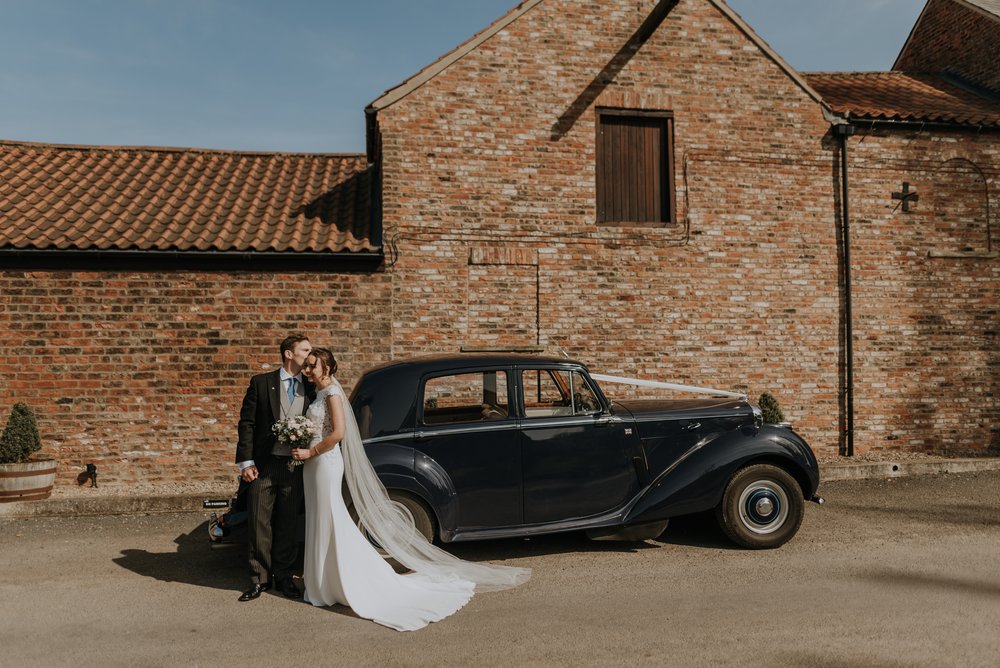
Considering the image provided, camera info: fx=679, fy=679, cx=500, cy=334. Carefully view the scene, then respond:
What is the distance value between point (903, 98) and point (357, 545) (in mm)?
11857

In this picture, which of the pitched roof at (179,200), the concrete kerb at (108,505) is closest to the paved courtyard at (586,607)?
the concrete kerb at (108,505)

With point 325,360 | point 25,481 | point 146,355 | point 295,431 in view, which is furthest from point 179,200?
point 295,431

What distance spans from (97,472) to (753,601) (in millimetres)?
7907

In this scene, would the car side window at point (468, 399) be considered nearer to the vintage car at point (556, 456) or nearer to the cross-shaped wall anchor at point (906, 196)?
the vintage car at point (556, 456)

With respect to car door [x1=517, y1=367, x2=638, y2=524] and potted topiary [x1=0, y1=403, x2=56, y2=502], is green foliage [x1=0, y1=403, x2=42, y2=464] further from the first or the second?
car door [x1=517, y1=367, x2=638, y2=524]

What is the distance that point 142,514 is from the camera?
724 cm

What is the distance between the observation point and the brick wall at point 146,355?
8.51 metres

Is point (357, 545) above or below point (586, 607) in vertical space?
above

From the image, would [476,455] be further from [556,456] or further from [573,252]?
[573,252]

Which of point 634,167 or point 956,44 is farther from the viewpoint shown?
point 956,44

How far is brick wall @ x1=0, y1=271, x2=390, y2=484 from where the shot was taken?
8.51 metres

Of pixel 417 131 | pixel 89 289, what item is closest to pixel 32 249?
pixel 89 289

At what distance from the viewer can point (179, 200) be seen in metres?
10.0

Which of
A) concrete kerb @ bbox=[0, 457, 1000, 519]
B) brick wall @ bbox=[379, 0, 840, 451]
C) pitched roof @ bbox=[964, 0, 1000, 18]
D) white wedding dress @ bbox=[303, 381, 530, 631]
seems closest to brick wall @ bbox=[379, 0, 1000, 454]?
brick wall @ bbox=[379, 0, 840, 451]
